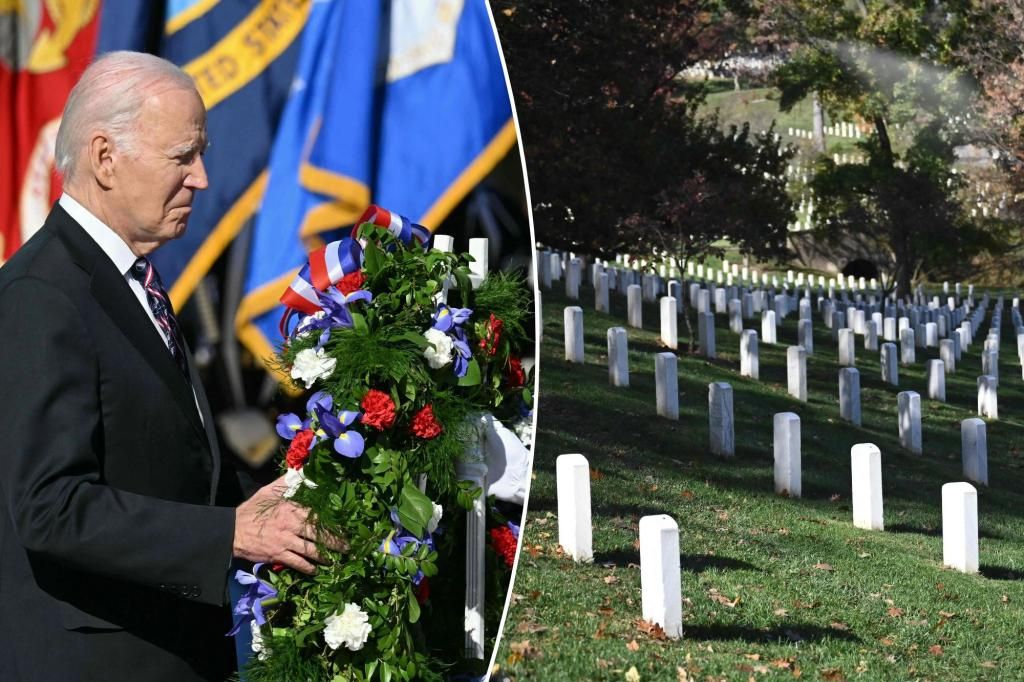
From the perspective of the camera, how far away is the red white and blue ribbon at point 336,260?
2262mm

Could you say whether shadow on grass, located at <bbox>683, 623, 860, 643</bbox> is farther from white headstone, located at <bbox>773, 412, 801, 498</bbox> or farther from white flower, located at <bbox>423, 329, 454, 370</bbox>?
white flower, located at <bbox>423, 329, 454, 370</bbox>

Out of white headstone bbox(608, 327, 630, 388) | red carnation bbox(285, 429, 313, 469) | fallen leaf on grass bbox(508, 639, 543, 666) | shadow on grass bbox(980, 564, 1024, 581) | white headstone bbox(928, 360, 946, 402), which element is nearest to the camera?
red carnation bbox(285, 429, 313, 469)

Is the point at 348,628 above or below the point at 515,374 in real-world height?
below

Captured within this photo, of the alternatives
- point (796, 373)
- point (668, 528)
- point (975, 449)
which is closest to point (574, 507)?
point (668, 528)

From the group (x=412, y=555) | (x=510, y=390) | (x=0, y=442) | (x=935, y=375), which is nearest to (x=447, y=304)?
(x=510, y=390)

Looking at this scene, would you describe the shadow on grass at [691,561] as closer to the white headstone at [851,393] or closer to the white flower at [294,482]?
the white flower at [294,482]

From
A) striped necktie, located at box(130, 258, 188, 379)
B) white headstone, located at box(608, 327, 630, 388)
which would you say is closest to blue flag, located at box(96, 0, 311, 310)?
striped necktie, located at box(130, 258, 188, 379)

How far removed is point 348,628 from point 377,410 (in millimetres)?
332

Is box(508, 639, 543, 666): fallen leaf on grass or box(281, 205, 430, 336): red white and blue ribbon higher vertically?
box(281, 205, 430, 336): red white and blue ribbon

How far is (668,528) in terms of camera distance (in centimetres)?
805

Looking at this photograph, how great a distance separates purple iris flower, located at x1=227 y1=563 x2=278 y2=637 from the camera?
220 cm

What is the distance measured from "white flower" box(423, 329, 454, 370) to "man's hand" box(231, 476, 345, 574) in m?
0.30

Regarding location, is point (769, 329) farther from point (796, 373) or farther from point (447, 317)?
point (447, 317)

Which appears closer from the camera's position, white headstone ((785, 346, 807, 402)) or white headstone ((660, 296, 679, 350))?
white headstone ((785, 346, 807, 402))
